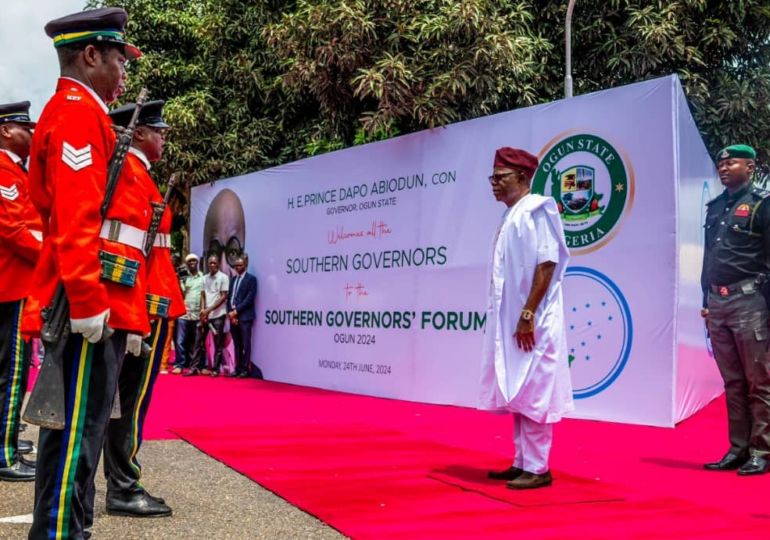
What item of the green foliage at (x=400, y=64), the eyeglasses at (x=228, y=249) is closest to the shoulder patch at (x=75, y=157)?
the green foliage at (x=400, y=64)

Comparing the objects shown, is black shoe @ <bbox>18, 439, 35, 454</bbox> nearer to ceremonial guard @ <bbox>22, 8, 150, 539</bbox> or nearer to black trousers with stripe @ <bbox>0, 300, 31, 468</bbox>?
black trousers with stripe @ <bbox>0, 300, 31, 468</bbox>

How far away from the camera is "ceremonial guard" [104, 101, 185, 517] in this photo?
3.45 m

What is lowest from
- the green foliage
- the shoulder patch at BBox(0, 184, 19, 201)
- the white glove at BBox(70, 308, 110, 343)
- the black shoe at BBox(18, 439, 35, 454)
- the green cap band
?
the black shoe at BBox(18, 439, 35, 454)

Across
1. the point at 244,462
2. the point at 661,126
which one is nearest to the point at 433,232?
the point at 661,126

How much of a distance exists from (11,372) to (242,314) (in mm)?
6844

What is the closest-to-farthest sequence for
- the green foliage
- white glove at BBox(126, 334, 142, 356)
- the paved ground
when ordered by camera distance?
white glove at BBox(126, 334, 142, 356) < the paved ground < the green foliage

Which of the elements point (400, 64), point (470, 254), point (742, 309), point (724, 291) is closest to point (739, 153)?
point (724, 291)

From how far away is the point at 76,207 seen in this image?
2.31 m

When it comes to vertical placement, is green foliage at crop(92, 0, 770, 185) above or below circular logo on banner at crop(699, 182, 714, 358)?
above

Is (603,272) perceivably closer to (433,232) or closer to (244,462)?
(433,232)

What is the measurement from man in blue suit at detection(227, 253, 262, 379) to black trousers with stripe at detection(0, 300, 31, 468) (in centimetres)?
669

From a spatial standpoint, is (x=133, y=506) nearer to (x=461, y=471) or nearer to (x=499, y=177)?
(x=461, y=471)

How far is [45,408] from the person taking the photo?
2293 mm

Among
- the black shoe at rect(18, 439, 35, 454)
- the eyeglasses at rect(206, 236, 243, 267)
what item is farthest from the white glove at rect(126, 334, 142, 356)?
the eyeglasses at rect(206, 236, 243, 267)
